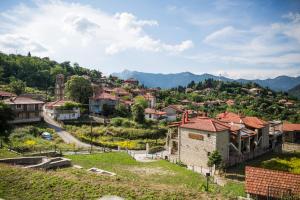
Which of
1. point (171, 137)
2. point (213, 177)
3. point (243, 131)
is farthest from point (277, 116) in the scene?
point (213, 177)

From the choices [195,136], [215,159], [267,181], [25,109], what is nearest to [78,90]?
[25,109]

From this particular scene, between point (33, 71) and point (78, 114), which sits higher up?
point (33, 71)

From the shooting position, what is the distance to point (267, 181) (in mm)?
21812

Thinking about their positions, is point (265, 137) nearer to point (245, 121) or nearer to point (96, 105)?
point (245, 121)

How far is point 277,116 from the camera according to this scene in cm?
9706

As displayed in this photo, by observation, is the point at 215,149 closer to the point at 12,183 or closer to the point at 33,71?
the point at 12,183

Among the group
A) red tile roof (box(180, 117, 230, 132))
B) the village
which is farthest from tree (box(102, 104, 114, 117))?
red tile roof (box(180, 117, 230, 132))

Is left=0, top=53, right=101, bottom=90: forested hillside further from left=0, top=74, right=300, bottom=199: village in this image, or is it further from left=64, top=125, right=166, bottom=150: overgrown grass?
left=64, top=125, right=166, bottom=150: overgrown grass

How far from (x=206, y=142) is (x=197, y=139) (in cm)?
133

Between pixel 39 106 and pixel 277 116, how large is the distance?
74558 millimetres

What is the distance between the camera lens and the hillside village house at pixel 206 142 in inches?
1486

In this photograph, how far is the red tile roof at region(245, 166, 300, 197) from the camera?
21.0 meters

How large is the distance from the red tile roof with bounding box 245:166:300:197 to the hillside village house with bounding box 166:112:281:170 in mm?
14345

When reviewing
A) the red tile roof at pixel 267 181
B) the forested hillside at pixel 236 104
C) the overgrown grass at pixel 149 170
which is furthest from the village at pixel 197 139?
the forested hillside at pixel 236 104
